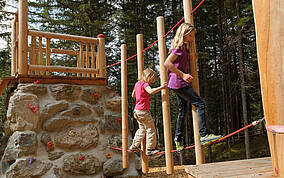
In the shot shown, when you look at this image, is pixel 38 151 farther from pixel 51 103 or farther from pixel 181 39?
pixel 181 39

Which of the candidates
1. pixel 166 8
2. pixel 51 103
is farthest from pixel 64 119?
pixel 166 8

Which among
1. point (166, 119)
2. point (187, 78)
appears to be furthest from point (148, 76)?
point (187, 78)

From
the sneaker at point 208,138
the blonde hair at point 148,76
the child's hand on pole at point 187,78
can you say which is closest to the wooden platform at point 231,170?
the sneaker at point 208,138

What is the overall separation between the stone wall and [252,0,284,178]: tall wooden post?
4195mm

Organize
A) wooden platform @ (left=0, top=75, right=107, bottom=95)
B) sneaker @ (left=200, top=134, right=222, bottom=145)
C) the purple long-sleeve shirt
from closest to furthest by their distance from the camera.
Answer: sneaker @ (left=200, top=134, right=222, bottom=145) < the purple long-sleeve shirt < wooden platform @ (left=0, top=75, right=107, bottom=95)

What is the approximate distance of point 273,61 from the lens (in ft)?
2.95

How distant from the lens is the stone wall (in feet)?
14.0

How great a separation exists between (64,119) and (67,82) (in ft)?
2.84

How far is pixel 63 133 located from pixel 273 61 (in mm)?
4466

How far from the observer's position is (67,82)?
511cm

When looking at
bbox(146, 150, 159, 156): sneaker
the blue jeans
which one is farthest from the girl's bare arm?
bbox(146, 150, 159, 156): sneaker

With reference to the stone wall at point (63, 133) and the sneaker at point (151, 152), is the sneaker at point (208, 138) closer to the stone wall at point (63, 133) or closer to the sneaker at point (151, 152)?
the sneaker at point (151, 152)

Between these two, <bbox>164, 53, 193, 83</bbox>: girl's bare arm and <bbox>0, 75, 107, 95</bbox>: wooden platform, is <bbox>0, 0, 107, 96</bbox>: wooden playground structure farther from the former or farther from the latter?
<bbox>164, 53, 193, 83</bbox>: girl's bare arm

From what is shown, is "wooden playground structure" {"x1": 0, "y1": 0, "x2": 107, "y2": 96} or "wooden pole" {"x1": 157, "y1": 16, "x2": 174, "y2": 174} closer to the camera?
"wooden pole" {"x1": 157, "y1": 16, "x2": 174, "y2": 174}
